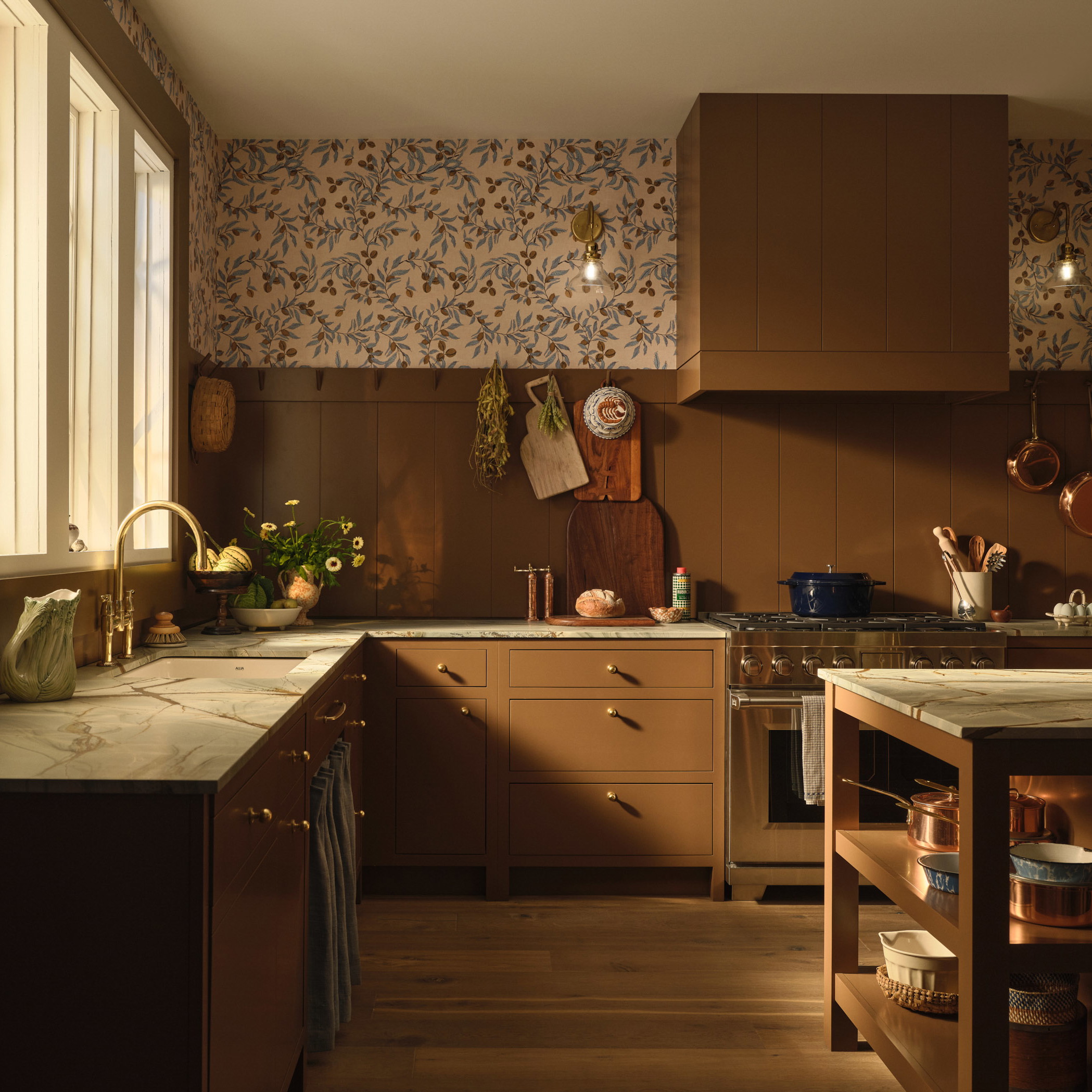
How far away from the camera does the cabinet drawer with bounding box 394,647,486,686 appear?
3.12 m

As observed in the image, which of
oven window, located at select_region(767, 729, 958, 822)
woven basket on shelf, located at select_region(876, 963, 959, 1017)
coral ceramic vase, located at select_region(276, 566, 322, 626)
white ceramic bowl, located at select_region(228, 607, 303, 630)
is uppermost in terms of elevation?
coral ceramic vase, located at select_region(276, 566, 322, 626)

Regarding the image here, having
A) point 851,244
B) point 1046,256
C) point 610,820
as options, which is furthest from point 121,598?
point 1046,256

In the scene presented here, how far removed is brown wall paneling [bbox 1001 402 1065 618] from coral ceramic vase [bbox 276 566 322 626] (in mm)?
2657

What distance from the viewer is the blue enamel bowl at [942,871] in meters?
1.80

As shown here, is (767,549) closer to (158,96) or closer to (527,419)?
(527,419)

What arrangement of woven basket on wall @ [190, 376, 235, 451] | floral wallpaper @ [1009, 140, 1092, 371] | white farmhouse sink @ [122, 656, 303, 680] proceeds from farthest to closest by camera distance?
floral wallpaper @ [1009, 140, 1092, 371] < woven basket on wall @ [190, 376, 235, 451] < white farmhouse sink @ [122, 656, 303, 680]

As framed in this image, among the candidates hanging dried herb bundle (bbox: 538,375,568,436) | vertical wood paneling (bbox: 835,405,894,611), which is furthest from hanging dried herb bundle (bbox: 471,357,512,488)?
vertical wood paneling (bbox: 835,405,894,611)

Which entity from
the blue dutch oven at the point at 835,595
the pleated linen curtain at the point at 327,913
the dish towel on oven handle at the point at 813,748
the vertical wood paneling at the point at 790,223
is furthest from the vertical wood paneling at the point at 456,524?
the pleated linen curtain at the point at 327,913

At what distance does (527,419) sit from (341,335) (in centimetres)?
79

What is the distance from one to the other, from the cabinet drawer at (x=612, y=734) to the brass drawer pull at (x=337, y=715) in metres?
0.74

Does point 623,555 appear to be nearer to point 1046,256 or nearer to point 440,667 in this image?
point 440,667

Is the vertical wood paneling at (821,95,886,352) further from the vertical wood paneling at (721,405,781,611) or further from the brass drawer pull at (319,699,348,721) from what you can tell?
the brass drawer pull at (319,699,348,721)

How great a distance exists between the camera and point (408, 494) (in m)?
3.64

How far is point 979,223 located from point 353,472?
95.8 inches
